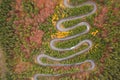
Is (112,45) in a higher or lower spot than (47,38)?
lower

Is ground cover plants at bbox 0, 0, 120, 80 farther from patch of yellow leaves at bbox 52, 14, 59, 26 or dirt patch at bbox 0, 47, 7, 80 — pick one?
dirt patch at bbox 0, 47, 7, 80

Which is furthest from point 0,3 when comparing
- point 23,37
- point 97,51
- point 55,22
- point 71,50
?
point 97,51

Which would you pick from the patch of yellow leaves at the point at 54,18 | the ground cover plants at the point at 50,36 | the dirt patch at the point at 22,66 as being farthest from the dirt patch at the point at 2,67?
the patch of yellow leaves at the point at 54,18

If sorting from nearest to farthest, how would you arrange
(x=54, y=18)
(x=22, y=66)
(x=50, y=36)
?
(x=54, y=18)
(x=50, y=36)
(x=22, y=66)

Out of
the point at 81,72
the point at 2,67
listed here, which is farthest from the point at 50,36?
the point at 2,67

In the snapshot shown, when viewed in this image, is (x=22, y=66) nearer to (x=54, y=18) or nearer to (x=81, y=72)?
(x=54, y=18)

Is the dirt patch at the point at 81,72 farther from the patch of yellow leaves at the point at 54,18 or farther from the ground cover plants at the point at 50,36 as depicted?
the patch of yellow leaves at the point at 54,18

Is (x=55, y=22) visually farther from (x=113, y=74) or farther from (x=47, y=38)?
(x=113, y=74)

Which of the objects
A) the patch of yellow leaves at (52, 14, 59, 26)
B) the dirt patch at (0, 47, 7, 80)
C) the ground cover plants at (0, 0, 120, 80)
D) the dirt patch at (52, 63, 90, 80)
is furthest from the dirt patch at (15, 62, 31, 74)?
the patch of yellow leaves at (52, 14, 59, 26)

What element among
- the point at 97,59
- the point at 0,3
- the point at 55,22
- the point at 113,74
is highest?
the point at 0,3
